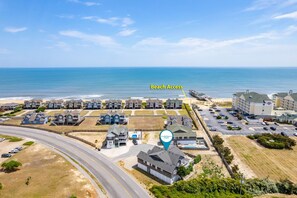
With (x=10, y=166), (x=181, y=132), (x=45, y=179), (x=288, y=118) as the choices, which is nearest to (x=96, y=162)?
(x=45, y=179)

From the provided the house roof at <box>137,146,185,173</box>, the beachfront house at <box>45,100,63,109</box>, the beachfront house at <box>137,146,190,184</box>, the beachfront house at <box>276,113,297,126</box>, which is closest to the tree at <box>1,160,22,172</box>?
the beachfront house at <box>137,146,190,184</box>

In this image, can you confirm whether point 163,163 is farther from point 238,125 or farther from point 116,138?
point 238,125

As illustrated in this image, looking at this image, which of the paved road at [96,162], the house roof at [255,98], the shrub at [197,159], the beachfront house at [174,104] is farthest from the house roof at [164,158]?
the beachfront house at [174,104]

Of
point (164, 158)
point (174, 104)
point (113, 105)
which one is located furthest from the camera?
point (113, 105)

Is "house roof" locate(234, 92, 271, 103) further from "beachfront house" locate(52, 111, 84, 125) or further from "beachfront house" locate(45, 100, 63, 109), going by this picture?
"beachfront house" locate(45, 100, 63, 109)

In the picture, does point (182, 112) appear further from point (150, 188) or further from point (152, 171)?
point (150, 188)

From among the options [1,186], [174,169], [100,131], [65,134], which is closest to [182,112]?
[100,131]
